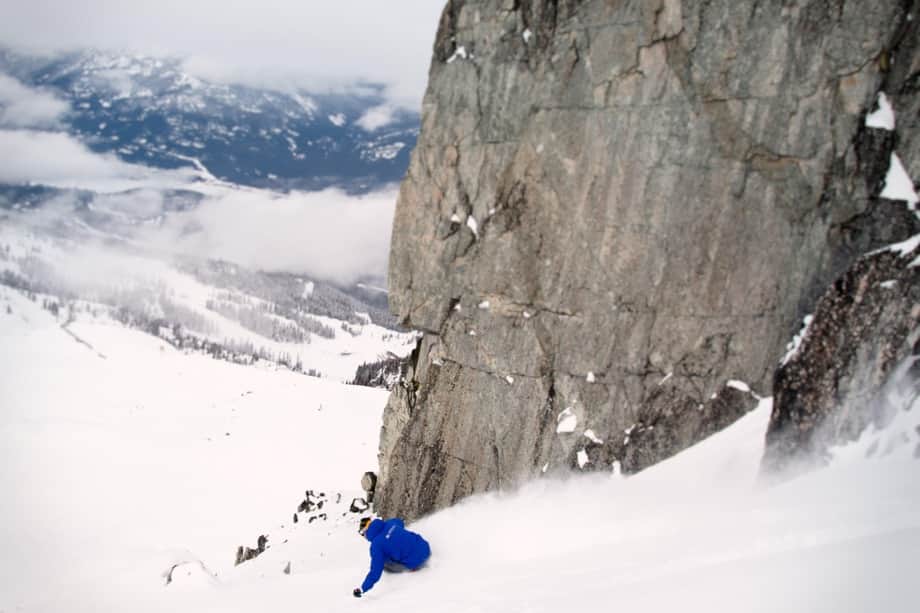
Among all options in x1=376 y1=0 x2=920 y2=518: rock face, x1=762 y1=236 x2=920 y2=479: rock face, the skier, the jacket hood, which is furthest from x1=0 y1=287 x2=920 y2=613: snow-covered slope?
x1=376 y1=0 x2=920 y2=518: rock face

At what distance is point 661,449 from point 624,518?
7.25 feet

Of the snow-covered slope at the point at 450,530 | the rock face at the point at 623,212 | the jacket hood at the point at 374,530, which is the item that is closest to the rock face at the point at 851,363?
the snow-covered slope at the point at 450,530

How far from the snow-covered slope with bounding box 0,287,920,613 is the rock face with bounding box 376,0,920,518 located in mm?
1507

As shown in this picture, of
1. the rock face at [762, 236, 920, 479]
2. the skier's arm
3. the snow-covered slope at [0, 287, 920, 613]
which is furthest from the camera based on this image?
the skier's arm

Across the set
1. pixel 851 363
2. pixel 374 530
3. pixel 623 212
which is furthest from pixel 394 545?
pixel 851 363

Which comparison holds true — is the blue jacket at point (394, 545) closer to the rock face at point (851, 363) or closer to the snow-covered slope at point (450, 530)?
the snow-covered slope at point (450, 530)

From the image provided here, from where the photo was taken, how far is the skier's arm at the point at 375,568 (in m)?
11.6

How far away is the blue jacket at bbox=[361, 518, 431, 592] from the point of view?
1198cm

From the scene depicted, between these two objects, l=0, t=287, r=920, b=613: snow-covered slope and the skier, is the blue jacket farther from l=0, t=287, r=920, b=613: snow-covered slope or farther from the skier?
l=0, t=287, r=920, b=613: snow-covered slope

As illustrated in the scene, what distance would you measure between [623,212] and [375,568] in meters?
9.73

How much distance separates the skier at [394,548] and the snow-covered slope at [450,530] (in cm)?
33

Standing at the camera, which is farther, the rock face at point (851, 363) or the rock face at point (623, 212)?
the rock face at point (623, 212)

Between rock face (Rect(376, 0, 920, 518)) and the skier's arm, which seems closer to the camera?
the skier's arm

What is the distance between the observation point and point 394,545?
12.2 meters
